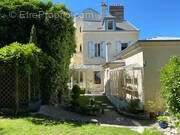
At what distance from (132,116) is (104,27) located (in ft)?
47.0

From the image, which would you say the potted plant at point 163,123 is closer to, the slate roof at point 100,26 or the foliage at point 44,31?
the foliage at point 44,31

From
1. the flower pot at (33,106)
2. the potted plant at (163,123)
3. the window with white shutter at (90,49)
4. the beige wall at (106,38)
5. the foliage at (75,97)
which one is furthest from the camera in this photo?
the beige wall at (106,38)

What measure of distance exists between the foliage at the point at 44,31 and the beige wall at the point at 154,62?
5.58 meters

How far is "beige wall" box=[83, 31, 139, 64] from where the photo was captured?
1827 centimetres

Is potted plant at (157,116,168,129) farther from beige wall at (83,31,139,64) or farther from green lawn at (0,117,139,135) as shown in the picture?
beige wall at (83,31,139,64)

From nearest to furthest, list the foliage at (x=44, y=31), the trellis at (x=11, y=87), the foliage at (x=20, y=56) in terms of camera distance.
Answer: the foliage at (x=20, y=56) < the trellis at (x=11, y=87) < the foliage at (x=44, y=31)

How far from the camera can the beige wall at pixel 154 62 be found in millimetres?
6968

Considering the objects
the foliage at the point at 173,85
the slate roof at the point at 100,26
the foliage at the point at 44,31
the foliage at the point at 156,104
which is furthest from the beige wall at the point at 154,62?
the slate roof at the point at 100,26

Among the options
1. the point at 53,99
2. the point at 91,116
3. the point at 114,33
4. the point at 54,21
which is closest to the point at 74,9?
the point at 54,21

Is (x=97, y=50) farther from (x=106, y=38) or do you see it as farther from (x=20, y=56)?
(x=20, y=56)

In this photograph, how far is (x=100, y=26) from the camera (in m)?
19.9

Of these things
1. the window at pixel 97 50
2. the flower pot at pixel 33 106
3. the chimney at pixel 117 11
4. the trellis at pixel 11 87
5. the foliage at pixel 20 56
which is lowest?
the flower pot at pixel 33 106

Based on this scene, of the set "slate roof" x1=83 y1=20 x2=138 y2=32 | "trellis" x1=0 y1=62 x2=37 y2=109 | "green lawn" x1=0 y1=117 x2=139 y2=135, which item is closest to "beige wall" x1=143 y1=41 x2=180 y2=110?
"green lawn" x1=0 y1=117 x2=139 y2=135

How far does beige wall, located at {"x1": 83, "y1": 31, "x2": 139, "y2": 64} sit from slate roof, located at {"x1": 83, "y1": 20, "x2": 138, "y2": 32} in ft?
2.41
